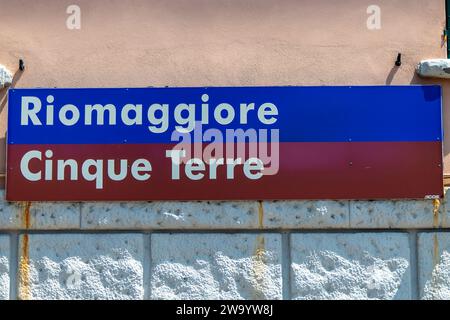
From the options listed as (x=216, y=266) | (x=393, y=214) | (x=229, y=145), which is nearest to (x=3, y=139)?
(x=229, y=145)

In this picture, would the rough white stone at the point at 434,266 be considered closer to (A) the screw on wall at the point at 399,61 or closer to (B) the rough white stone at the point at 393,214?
(B) the rough white stone at the point at 393,214

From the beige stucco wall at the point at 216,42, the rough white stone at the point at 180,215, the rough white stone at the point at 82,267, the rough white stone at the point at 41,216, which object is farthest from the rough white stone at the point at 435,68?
the rough white stone at the point at 41,216

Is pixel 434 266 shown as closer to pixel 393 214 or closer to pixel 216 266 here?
pixel 393 214

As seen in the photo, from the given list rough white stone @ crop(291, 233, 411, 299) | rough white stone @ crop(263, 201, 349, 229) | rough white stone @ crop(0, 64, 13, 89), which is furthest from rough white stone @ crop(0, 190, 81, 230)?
rough white stone @ crop(291, 233, 411, 299)

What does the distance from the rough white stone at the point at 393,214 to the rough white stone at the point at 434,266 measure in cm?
11

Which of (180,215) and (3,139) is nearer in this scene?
(180,215)

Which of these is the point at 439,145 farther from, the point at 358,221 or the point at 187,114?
the point at 187,114

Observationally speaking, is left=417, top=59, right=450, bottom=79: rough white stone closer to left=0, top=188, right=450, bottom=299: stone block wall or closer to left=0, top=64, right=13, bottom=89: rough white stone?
left=0, top=188, right=450, bottom=299: stone block wall

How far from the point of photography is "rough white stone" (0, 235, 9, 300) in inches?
163

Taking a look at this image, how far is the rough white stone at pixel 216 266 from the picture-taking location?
13.5 ft

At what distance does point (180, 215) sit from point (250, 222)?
0.48 m

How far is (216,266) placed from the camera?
413 centimetres
